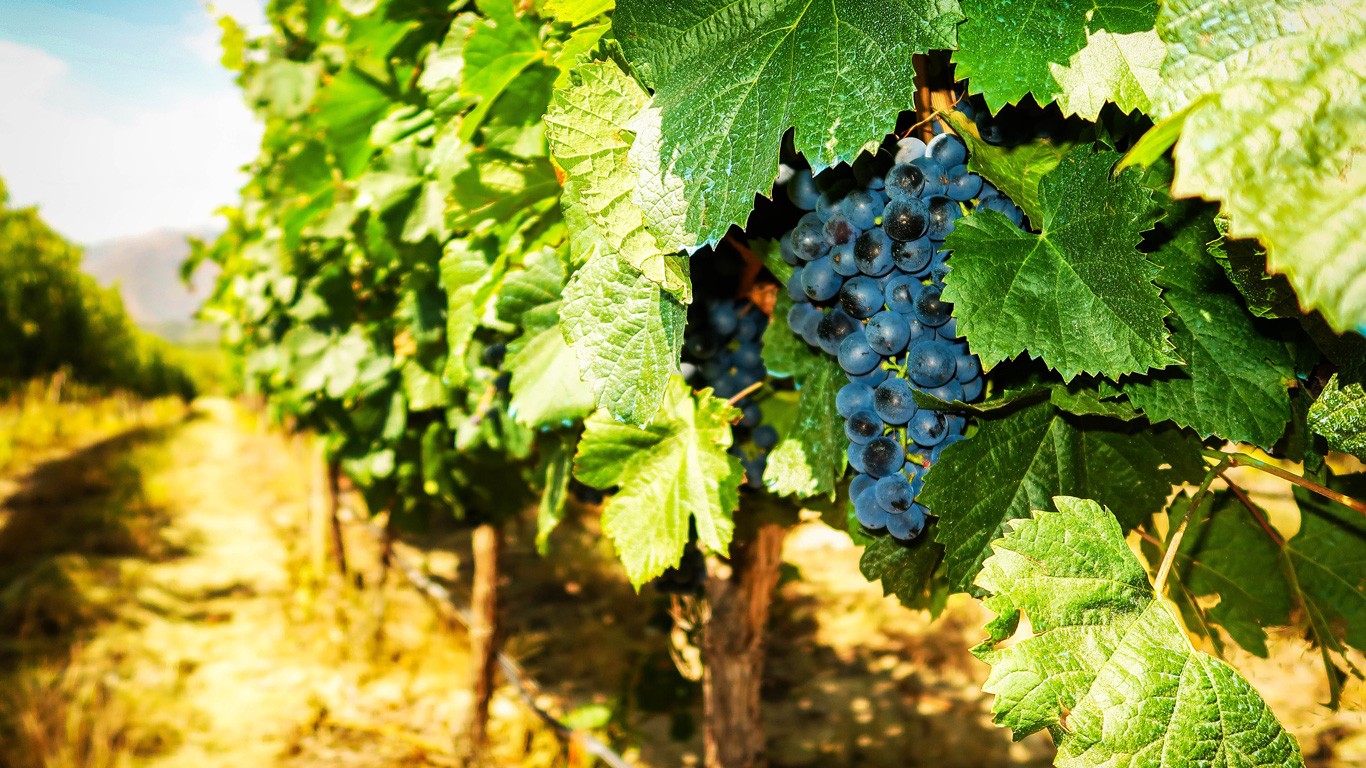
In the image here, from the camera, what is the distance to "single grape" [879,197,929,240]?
2.54 ft

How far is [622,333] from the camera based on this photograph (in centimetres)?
80

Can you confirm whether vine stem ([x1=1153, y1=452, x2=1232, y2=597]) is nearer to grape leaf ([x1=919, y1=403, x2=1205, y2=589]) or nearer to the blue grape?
grape leaf ([x1=919, y1=403, x2=1205, y2=589])

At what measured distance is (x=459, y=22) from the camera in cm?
125

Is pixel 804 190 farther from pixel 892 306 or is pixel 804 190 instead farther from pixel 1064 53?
pixel 1064 53

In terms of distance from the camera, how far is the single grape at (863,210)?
0.83m

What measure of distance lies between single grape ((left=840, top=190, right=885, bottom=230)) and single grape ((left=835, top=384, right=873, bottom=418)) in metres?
0.18

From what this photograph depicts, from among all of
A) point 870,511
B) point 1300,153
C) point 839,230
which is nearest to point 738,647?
point 870,511

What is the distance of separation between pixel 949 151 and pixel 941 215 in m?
0.07

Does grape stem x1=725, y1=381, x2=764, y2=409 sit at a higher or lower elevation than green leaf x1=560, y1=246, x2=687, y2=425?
lower

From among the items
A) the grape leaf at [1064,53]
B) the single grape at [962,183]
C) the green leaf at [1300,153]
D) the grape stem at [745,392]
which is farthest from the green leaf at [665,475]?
the green leaf at [1300,153]

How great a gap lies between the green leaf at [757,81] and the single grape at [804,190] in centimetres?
21

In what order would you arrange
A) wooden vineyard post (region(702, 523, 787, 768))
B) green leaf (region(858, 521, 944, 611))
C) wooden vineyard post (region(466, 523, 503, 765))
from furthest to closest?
1. wooden vineyard post (region(466, 523, 503, 765))
2. wooden vineyard post (region(702, 523, 787, 768))
3. green leaf (region(858, 521, 944, 611))

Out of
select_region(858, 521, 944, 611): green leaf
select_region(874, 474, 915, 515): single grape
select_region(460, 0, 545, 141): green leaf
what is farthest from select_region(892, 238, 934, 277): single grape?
select_region(460, 0, 545, 141): green leaf

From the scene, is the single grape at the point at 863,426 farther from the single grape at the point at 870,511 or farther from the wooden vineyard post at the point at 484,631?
the wooden vineyard post at the point at 484,631
